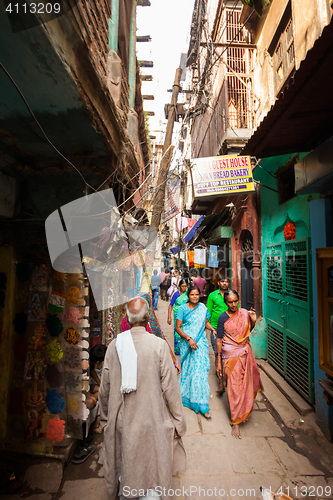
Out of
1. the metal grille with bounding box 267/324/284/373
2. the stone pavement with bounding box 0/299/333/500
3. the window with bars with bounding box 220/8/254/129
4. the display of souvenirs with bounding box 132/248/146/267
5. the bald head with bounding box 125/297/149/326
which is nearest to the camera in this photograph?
the bald head with bounding box 125/297/149/326

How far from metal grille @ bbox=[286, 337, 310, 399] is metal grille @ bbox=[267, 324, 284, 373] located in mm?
399

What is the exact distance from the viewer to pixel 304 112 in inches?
116

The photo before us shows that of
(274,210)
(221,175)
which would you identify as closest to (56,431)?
(274,210)

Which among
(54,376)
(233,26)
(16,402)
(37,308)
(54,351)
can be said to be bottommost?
(16,402)

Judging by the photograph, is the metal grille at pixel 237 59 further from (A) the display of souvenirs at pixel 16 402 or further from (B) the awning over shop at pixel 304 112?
(A) the display of souvenirs at pixel 16 402

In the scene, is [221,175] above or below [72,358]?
above

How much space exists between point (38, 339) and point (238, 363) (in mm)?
2613

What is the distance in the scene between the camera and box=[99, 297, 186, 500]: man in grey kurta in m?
2.05

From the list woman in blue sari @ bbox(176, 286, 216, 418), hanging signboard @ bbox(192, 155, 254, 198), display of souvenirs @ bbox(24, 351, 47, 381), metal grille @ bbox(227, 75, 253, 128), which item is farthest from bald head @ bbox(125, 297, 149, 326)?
metal grille @ bbox(227, 75, 253, 128)

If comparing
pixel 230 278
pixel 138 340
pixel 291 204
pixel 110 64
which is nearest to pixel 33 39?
pixel 110 64

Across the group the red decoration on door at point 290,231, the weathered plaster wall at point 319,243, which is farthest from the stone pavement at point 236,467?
the red decoration on door at point 290,231

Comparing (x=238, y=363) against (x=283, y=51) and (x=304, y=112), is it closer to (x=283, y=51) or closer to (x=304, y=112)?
(x=304, y=112)

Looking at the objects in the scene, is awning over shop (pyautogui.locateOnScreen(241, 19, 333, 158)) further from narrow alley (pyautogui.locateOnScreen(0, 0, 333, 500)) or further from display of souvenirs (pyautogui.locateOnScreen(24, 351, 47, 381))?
display of souvenirs (pyautogui.locateOnScreen(24, 351, 47, 381))

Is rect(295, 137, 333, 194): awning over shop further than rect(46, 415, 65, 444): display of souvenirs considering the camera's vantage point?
Yes
